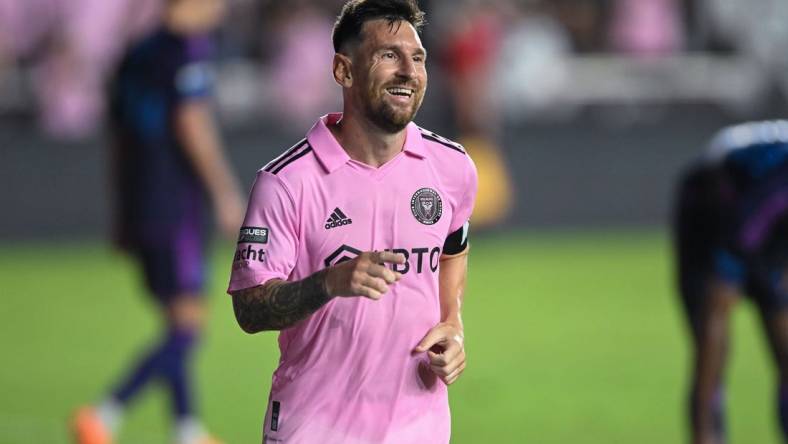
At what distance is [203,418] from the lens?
870 cm

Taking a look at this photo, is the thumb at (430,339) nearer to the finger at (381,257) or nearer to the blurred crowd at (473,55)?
the finger at (381,257)

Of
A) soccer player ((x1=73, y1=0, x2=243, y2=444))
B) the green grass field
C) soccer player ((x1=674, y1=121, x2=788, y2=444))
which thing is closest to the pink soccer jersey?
soccer player ((x1=674, y1=121, x2=788, y2=444))

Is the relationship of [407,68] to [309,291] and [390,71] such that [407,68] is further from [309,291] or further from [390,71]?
[309,291]

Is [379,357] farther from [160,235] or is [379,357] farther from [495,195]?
[495,195]

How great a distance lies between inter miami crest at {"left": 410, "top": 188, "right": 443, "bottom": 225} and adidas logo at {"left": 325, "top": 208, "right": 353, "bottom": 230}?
7.5 inches

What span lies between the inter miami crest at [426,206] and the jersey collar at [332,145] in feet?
0.38

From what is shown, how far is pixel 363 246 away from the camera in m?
3.97

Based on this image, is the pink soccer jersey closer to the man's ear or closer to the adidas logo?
the adidas logo

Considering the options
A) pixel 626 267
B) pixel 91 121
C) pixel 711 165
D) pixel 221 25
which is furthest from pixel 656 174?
pixel 711 165

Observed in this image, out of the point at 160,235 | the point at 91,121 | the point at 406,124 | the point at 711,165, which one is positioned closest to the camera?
the point at 406,124

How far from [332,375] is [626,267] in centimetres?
1076

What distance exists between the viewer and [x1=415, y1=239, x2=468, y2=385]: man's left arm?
156 inches

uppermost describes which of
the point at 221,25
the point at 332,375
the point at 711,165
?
the point at 221,25

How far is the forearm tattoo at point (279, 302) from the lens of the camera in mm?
3728
